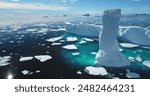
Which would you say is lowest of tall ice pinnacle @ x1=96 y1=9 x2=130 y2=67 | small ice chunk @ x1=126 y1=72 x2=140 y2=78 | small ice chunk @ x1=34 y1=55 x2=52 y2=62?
small ice chunk @ x1=126 y1=72 x2=140 y2=78

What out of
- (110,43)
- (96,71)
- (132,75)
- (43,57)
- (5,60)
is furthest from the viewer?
(43,57)

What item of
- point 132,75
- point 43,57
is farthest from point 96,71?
point 43,57

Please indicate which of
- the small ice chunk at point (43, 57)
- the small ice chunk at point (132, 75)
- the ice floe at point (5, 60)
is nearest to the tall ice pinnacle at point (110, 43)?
the small ice chunk at point (132, 75)

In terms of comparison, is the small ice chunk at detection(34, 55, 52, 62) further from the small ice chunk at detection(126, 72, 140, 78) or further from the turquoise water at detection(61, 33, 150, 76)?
the small ice chunk at detection(126, 72, 140, 78)

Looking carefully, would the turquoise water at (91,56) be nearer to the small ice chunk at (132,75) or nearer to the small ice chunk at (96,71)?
the small ice chunk at (132,75)

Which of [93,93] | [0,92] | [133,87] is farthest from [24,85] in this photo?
[133,87]

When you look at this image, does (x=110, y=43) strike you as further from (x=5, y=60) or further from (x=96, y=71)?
(x=5, y=60)

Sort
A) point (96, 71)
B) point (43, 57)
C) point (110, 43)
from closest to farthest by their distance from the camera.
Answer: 1. point (96, 71)
2. point (110, 43)
3. point (43, 57)

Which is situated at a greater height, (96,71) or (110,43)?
(110,43)

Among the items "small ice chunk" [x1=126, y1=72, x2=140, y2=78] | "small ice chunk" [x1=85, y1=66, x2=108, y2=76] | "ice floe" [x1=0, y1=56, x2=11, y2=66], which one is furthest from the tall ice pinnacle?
"ice floe" [x1=0, y1=56, x2=11, y2=66]
